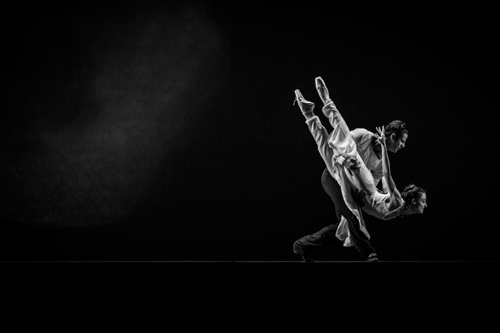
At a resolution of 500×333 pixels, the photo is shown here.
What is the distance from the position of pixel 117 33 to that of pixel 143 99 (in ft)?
1.91

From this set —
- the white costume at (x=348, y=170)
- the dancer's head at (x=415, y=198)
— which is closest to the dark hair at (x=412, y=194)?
the dancer's head at (x=415, y=198)

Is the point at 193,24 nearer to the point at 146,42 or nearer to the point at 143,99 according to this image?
the point at 146,42

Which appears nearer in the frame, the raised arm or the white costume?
the raised arm

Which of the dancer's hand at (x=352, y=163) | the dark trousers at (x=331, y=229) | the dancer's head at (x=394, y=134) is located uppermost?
the dancer's head at (x=394, y=134)

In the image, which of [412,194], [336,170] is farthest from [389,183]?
[336,170]

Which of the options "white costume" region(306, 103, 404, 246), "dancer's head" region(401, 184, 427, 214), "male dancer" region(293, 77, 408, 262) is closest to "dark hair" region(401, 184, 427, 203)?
"dancer's head" region(401, 184, 427, 214)

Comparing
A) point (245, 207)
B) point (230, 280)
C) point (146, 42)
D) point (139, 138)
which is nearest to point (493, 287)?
point (230, 280)

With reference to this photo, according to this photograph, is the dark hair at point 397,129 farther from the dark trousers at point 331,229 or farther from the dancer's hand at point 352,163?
the dark trousers at point 331,229

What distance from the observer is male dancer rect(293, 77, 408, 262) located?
11.0 ft

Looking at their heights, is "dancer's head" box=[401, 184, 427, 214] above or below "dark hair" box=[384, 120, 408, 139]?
below

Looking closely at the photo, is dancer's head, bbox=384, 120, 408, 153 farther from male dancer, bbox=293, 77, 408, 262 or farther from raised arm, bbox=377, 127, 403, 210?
raised arm, bbox=377, 127, 403, 210

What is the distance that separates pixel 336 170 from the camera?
11.1 feet

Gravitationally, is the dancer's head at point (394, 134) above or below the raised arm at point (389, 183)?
above

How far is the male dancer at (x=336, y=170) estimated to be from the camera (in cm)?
335
